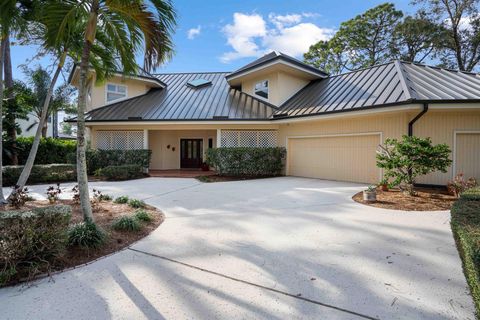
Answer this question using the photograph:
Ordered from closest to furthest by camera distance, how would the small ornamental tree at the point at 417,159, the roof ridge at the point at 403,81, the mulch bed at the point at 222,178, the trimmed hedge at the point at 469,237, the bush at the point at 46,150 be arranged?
the trimmed hedge at the point at 469,237 < the small ornamental tree at the point at 417,159 < the roof ridge at the point at 403,81 < the mulch bed at the point at 222,178 < the bush at the point at 46,150

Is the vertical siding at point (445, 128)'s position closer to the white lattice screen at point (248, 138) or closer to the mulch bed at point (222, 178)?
the white lattice screen at point (248, 138)

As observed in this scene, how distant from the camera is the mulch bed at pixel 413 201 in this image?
6.30m

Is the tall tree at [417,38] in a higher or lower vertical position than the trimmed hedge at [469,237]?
higher

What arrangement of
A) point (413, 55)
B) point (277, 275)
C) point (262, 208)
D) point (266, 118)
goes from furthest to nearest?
point (413, 55), point (266, 118), point (262, 208), point (277, 275)

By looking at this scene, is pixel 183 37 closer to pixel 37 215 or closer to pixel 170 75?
pixel 37 215

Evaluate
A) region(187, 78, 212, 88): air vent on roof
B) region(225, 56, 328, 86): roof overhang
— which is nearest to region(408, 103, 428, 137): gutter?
region(225, 56, 328, 86): roof overhang

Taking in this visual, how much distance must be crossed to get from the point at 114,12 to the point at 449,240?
6961 millimetres

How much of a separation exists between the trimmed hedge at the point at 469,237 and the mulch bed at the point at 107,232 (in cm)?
418

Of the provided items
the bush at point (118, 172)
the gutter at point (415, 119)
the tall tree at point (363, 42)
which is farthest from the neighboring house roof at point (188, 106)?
the tall tree at point (363, 42)

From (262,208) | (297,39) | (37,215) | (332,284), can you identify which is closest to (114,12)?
(37,215)

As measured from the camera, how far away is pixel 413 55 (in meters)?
22.3

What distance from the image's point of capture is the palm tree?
4543 millimetres

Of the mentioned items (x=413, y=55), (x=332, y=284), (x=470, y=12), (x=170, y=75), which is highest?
(x=470, y=12)

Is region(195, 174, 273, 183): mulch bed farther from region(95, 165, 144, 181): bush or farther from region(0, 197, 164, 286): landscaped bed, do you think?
region(0, 197, 164, 286): landscaped bed
